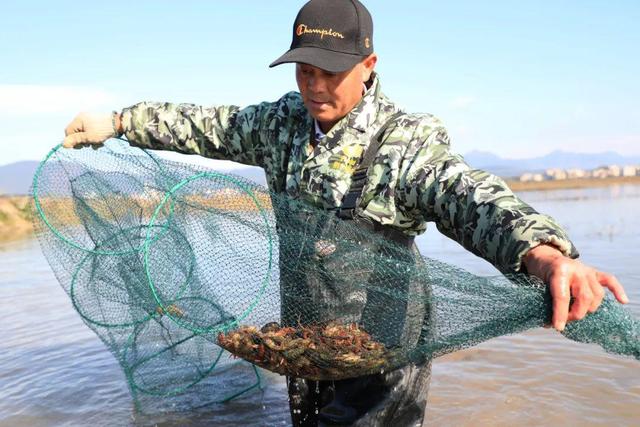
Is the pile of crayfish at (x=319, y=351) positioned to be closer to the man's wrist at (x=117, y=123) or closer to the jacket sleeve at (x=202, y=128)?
the jacket sleeve at (x=202, y=128)

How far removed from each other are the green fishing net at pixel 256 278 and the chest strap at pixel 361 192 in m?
0.04

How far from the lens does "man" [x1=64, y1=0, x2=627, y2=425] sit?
235 centimetres

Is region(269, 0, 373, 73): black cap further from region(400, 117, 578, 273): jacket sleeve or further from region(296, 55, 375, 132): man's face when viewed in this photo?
region(400, 117, 578, 273): jacket sleeve

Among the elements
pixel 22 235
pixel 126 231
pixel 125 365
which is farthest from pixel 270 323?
pixel 22 235

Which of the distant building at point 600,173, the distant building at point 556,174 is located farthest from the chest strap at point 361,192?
the distant building at point 600,173

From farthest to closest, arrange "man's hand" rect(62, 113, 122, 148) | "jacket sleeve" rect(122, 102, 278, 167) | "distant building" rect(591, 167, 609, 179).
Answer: "distant building" rect(591, 167, 609, 179) → "man's hand" rect(62, 113, 122, 148) → "jacket sleeve" rect(122, 102, 278, 167)

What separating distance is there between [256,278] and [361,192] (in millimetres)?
821

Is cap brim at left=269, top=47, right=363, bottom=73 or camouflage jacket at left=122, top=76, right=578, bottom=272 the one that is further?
cap brim at left=269, top=47, right=363, bottom=73

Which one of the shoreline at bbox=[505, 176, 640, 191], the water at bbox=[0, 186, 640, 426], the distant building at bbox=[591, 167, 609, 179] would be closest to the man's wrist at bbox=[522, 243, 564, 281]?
the water at bbox=[0, 186, 640, 426]

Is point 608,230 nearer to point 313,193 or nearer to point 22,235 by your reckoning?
point 313,193

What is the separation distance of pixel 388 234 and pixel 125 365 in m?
2.94

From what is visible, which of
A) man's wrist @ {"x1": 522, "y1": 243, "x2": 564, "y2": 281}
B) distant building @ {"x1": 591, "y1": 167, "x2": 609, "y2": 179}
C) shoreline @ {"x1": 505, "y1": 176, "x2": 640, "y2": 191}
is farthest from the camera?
distant building @ {"x1": 591, "y1": 167, "x2": 609, "y2": 179}

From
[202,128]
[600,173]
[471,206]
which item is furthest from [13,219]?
[600,173]

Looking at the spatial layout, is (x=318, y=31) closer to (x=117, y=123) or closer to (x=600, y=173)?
(x=117, y=123)
